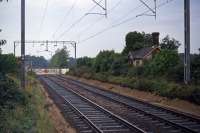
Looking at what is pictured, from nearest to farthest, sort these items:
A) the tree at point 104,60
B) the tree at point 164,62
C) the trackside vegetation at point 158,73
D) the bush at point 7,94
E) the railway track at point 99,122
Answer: the bush at point 7,94 < the railway track at point 99,122 < the trackside vegetation at point 158,73 < the tree at point 164,62 < the tree at point 104,60

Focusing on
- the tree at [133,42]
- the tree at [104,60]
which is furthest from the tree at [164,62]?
the tree at [133,42]

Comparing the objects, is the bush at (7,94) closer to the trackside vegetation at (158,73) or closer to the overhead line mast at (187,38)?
the trackside vegetation at (158,73)

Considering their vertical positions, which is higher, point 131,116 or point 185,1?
point 185,1

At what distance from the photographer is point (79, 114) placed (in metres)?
22.0

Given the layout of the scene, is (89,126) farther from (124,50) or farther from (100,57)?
(124,50)

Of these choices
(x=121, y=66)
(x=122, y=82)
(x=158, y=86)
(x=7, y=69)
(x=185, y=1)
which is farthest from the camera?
(x=121, y=66)

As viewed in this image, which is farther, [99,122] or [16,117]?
[99,122]

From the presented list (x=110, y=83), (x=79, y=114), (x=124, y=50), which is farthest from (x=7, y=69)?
(x=124, y=50)

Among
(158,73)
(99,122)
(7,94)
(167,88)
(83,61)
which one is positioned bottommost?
(99,122)

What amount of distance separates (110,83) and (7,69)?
36865 mm

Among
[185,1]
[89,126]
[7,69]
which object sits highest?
[185,1]

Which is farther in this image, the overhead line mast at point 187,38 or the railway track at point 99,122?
the overhead line mast at point 187,38

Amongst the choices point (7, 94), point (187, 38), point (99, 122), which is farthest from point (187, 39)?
point (7, 94)

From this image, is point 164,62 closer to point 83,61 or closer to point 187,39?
point 187,39
